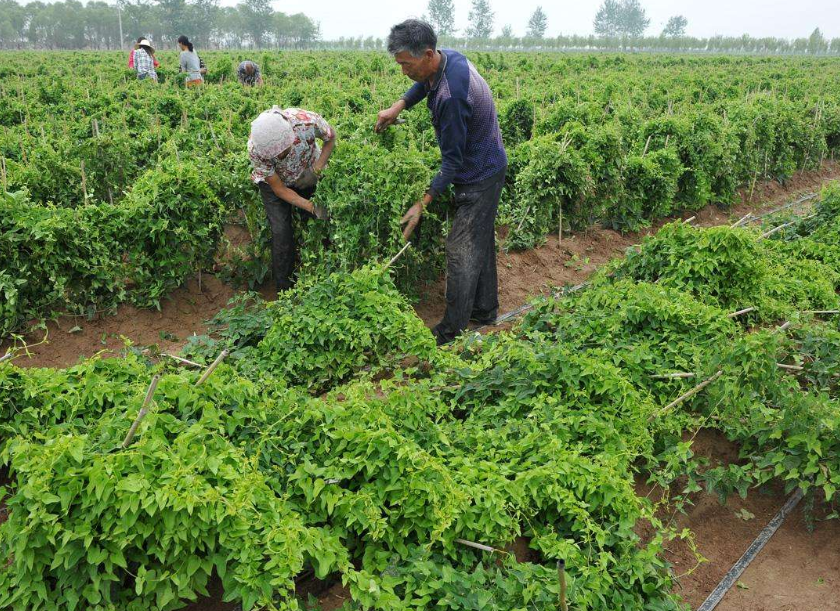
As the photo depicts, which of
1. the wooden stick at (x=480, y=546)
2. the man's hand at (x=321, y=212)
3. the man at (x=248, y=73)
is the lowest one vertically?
the wooden stick at (x=480, y=546)

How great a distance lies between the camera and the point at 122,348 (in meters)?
5.83

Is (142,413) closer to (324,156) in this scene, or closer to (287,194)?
(287,194)

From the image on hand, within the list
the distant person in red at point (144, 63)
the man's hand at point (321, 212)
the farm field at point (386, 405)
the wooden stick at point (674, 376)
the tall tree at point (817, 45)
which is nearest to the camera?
the farm field at point (386, 405)

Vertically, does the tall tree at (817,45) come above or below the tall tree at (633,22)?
below

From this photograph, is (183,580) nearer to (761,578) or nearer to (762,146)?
(761,578)

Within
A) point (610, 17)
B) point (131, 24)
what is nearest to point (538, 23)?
point (610, 17)

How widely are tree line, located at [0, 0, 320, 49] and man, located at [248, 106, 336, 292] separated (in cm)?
8948

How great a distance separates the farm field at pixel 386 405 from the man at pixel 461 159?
515 millimetres

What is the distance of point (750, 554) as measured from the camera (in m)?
3.77

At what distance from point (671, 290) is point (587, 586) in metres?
2.89

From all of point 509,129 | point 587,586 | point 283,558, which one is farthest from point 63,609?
point 509,129

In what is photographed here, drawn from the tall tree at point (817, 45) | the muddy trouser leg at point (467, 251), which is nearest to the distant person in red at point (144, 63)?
the muddy trouser leg at point (467, 251)

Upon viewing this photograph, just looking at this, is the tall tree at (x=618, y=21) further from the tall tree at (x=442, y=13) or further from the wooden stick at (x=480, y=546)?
the wooden stick at (x=480, y=546)

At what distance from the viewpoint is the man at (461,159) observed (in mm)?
4922
